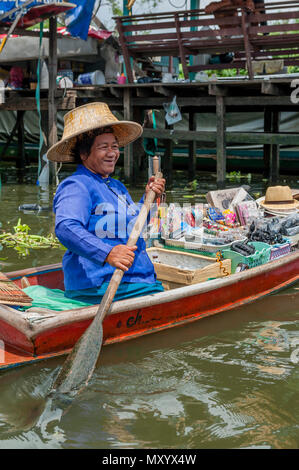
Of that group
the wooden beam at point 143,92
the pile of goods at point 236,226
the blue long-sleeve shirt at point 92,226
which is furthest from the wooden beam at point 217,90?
the blue long-sleeve shirt at point 92,226

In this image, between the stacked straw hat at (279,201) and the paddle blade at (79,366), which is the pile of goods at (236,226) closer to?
the stacked straw hat at (279,201)

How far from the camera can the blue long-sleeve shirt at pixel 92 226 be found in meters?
3.46

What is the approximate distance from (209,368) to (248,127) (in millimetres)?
11652

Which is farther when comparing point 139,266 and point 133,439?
point 139,266

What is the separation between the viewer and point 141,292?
3979 mm

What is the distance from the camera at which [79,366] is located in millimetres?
3250

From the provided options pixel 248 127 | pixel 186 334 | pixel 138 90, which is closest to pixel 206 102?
pixel 138 90

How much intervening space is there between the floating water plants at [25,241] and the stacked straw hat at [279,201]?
2.48m

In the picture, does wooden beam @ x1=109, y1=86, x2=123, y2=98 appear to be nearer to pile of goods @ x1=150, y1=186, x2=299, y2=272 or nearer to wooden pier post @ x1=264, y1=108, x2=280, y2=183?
wooden pier post @ x1=264, y1=108, x2=280, y2=183

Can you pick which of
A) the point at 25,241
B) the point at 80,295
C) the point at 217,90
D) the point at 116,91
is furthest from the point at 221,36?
the point at 80,295

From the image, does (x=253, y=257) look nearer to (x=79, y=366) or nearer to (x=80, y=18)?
(x=79, y=366)

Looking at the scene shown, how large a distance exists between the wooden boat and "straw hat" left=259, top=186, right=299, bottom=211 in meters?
1.16
